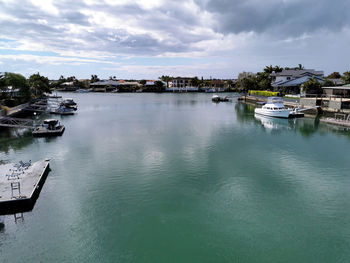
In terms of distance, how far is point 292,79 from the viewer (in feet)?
298

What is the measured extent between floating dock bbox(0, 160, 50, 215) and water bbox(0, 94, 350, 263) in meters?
0.71

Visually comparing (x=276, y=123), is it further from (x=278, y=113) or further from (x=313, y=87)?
(x=313, y=87)

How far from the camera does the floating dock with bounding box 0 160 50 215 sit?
55.8 feet

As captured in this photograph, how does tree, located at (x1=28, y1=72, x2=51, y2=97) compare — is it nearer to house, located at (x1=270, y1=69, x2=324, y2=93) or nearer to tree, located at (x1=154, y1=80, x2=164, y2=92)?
house, located at (x1=270, y1=69, x2=324, y2=93)

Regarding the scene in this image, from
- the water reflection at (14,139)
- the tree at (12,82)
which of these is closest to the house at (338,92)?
the water reflection at (14,139)

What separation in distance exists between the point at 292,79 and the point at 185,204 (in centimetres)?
8673

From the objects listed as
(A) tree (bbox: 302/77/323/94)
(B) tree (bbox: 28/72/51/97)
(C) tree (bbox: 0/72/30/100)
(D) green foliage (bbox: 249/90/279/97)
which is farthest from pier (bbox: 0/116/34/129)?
(D) green foliage (bbox: 249/90/279/97)

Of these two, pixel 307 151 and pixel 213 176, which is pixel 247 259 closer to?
pixel 213 176

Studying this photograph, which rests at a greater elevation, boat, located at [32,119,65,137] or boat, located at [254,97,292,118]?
boat, located at [254,97,292,118]

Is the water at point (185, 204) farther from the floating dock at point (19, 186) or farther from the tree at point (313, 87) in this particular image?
the tree at point (313, 87)

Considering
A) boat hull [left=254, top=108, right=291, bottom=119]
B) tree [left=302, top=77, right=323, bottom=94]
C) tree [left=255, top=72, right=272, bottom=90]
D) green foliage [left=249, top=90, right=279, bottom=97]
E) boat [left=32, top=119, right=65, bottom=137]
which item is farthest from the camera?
tree [left=255, top=72, right=272, bottom=90]

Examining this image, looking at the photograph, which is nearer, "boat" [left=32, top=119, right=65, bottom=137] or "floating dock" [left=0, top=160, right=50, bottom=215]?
"floating dock" [left=0, top=160, right=50, bottom=215]

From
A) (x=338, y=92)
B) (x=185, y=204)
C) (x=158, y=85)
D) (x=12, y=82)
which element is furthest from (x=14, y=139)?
(x=158, y=85)

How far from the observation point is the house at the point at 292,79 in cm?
8244
